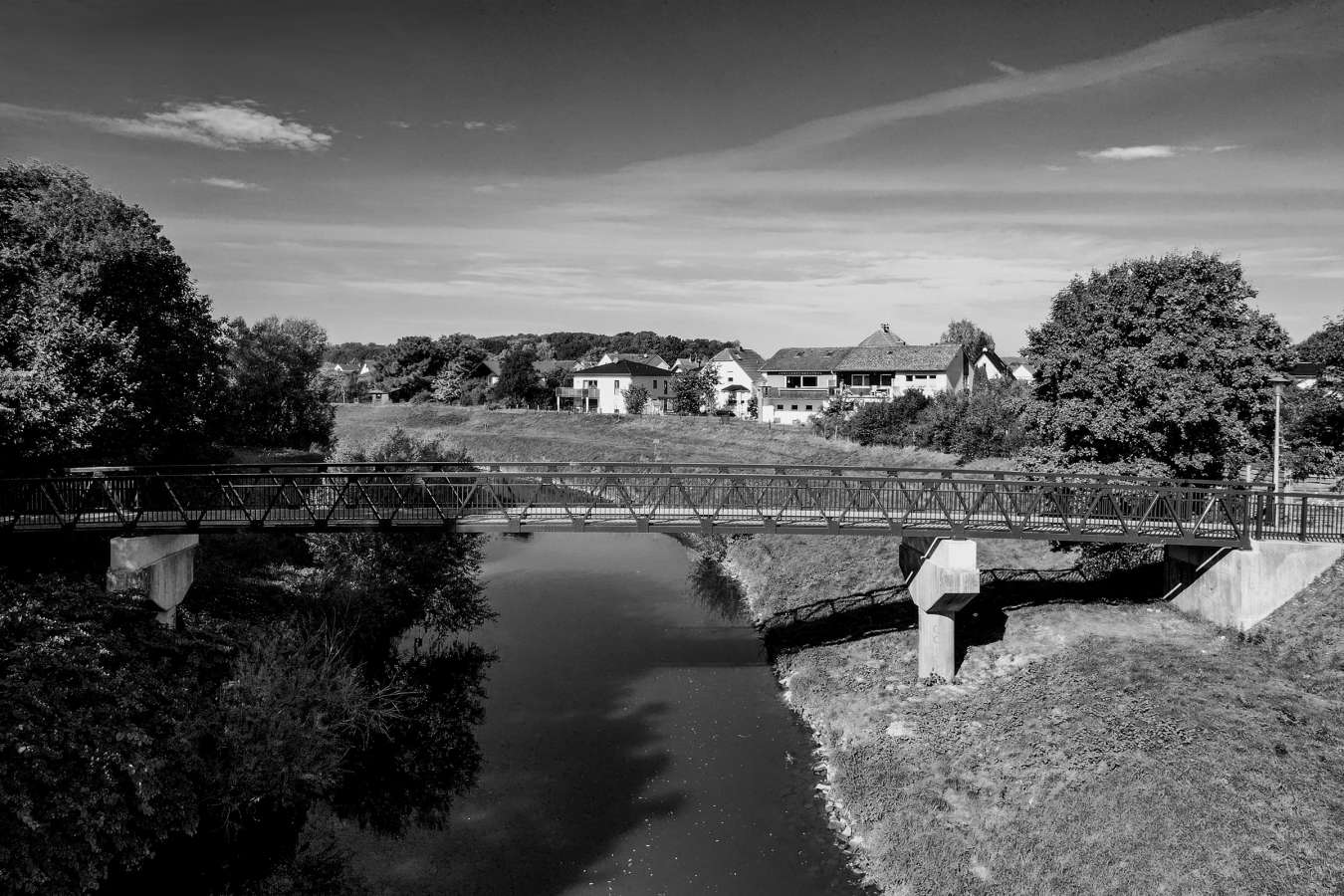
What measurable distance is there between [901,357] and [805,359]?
1123cm

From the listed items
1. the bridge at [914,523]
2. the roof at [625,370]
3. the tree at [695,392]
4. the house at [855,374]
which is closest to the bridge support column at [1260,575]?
the bridge at [914,523]

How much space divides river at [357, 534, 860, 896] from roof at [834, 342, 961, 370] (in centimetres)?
4703

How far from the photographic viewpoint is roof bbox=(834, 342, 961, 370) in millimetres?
75500

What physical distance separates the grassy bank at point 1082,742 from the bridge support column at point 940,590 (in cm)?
84

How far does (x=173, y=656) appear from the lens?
21484 millimetres

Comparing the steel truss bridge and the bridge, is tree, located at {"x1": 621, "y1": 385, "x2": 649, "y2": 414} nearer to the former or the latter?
the steel truss bridge

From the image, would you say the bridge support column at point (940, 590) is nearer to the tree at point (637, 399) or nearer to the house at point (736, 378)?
the house at point (736, 378)

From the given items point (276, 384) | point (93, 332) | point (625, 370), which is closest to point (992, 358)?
point (625, 370)

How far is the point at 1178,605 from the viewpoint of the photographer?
25578 mm

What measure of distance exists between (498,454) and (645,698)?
53.3 metres

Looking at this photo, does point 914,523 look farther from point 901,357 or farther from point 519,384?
point 519,384

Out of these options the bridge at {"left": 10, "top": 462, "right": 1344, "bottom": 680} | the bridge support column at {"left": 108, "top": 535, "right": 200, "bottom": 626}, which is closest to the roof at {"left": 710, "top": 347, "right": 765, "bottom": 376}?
the bridge at {"left": 10, "top": 462, "right": 1344, "bottom": 680}

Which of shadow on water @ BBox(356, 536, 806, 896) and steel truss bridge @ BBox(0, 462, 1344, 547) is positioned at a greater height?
steel truss bridge @ BBox(0, 462, 1344, 547)

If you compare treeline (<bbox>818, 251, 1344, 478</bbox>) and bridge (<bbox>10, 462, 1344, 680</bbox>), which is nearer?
bridge (<bbox>10, 462, 1344, 680</bbox>)
